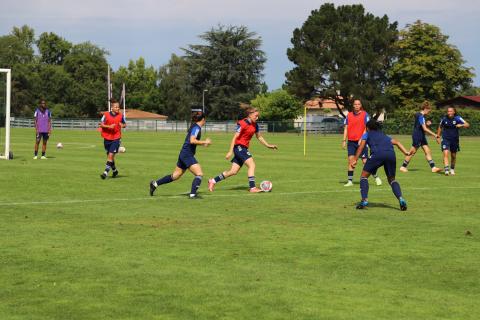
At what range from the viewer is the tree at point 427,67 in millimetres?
92875

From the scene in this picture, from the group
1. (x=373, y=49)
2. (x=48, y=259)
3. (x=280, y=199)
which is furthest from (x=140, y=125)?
(x=48, y=259)

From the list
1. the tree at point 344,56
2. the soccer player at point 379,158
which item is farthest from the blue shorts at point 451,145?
the tree at point 344,56

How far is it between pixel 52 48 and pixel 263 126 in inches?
2936

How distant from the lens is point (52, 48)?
504 feet

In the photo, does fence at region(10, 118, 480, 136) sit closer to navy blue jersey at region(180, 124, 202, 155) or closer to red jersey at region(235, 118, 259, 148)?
red jersey at region(235, 118, 259, 148)

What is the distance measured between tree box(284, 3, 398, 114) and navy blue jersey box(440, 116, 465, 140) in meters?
73.4

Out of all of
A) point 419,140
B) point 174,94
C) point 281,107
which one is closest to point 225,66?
point 281,107

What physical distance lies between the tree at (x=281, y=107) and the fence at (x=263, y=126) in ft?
25.6

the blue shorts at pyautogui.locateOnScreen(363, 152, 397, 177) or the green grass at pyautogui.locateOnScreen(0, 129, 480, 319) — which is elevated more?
the blue shorts at pyautogui.locateOnScreen(363, 152, 397, 177)

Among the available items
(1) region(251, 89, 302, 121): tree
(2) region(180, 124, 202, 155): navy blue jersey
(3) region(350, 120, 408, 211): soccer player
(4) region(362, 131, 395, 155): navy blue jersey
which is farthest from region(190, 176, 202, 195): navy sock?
(1) region(251, 89, 302, 121): tree

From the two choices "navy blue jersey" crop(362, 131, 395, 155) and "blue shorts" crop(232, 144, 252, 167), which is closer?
"navy blue jersey" crop(362, 131, 395, 155)

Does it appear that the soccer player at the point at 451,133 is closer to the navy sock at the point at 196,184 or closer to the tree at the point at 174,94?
the navy sock at the point at 196,184

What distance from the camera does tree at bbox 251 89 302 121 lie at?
338 feet

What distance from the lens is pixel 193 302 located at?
7594mm
